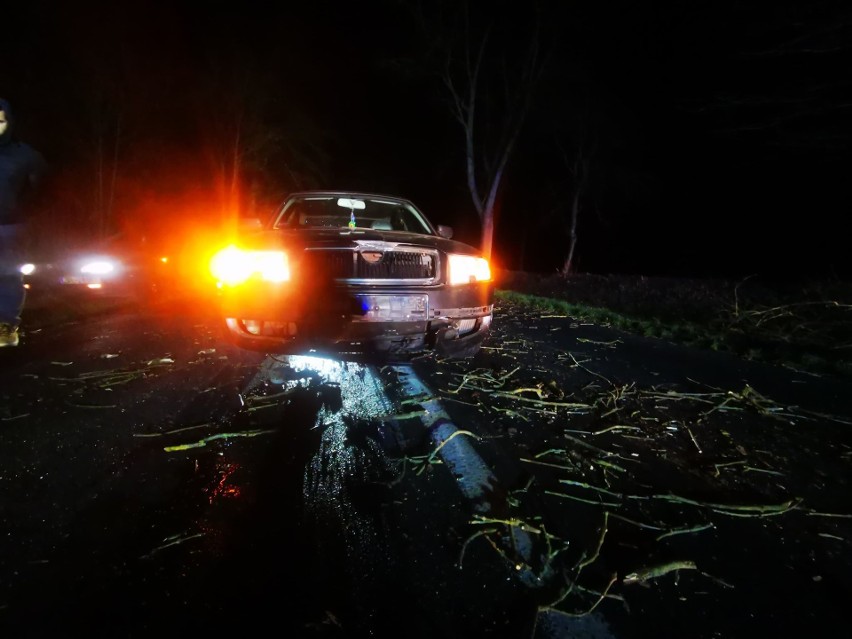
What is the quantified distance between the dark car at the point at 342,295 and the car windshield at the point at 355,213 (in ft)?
4.86

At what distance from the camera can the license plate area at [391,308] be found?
3232 mm

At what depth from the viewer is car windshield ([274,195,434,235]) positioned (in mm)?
5020

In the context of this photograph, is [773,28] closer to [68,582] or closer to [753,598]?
[753,598]

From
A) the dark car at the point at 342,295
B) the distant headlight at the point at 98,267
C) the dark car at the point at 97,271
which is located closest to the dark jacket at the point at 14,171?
the dark car at the point at 342,295

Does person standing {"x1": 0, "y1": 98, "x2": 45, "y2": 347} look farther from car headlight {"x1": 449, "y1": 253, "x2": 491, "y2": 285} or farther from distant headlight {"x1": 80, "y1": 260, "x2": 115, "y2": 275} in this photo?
distant headlight {"x1": 80, "y1": 260, "x2": 115, "y2": 275}

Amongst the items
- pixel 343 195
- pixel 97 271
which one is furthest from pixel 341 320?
pixel 97 271

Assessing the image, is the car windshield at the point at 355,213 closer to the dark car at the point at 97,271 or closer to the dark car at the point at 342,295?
the dark car at the point at 342,295

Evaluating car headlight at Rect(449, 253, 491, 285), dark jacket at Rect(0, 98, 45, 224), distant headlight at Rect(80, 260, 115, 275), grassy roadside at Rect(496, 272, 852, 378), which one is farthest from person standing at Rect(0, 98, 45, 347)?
grassy roadside at Rect(496, 272, 852, 378)

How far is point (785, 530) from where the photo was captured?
2.09 metres

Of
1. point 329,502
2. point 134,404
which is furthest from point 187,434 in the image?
point 329,502

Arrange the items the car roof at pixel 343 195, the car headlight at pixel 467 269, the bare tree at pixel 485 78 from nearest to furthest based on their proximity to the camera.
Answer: the car headlight at pixel 467 269, the car roof at pixel 343 195, the bare tree at pixel 485 78

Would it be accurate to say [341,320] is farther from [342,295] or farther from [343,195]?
[343,195]

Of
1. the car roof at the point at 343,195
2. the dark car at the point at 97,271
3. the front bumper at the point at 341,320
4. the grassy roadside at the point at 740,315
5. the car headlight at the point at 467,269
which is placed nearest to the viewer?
the front bumper at the point at 341,320

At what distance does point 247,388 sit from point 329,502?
1936 millimetres
